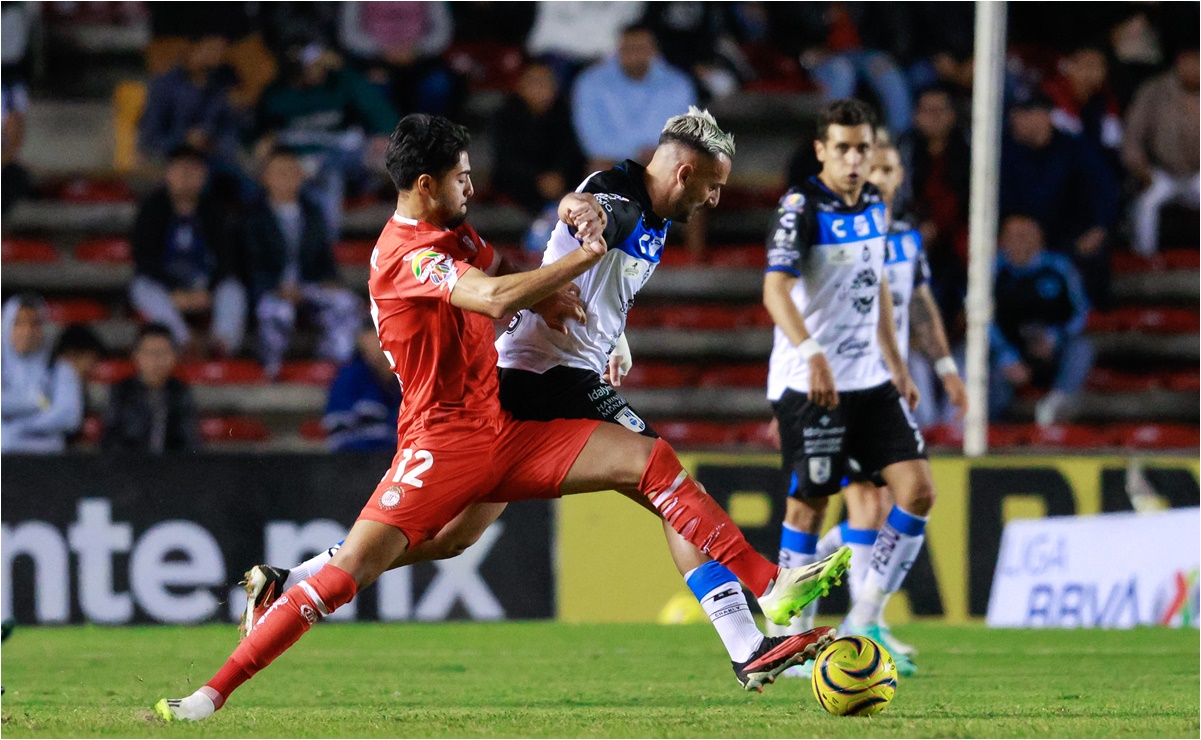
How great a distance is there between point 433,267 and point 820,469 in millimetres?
2698

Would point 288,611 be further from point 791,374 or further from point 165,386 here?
point 165,386

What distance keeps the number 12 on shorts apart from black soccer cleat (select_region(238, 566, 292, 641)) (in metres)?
0.66

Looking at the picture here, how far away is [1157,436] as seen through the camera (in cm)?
1408

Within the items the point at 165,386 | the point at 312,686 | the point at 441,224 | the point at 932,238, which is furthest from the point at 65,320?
the point at 441,224

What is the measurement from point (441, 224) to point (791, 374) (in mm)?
2433

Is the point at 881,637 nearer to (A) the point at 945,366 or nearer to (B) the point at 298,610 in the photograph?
(A) the point at 945,366

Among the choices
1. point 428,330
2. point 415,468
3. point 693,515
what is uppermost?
point 428,330

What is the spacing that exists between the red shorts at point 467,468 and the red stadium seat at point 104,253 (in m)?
10.8

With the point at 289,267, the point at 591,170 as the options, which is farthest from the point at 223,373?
the point at 591,170

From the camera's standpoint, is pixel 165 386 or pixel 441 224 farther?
pixel 165 386

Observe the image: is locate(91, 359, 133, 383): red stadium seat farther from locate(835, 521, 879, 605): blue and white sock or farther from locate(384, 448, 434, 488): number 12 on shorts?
locate(384, 448, 434, 488): number 12 on shorts

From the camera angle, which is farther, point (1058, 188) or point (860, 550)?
point (1058, 188)

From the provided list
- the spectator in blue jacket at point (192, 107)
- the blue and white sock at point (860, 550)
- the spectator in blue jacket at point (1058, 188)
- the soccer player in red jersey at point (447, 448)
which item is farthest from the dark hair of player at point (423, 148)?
the spectator in blue jacket at point (192, 107)

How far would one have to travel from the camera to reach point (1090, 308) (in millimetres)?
14336
